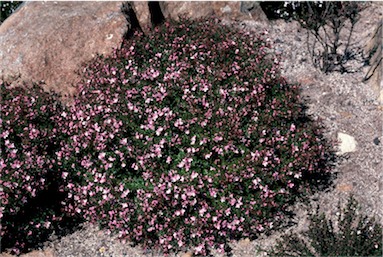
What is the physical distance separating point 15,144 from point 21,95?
81 centimetres

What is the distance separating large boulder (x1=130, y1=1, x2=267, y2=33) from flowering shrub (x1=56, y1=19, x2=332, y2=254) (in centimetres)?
231

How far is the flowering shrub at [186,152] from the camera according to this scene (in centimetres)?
611

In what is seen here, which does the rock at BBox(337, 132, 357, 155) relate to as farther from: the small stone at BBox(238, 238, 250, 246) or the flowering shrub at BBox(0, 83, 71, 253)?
the flowering shrub at BBox(0, 83, 71, 253)

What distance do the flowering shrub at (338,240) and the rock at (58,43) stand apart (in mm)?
3739

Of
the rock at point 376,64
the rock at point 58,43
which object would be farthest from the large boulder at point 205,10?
the rock at point 376,64

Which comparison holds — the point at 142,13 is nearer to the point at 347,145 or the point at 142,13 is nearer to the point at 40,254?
the point at 347,145

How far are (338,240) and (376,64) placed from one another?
355cm

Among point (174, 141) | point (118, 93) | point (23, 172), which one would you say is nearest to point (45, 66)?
point (118, 93)

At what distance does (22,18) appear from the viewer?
333 inches

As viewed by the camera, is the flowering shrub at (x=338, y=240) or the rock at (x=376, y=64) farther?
the rock at (x=376, y=64)

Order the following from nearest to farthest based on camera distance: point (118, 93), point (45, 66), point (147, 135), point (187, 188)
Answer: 1. point (187, 188)
2. point (147, 135)
3. point (118, 93)
4. point (45, 66)

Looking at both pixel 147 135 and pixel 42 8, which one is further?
pixel 42 8

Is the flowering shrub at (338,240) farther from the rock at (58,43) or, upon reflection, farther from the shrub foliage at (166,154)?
the rock at (58,43)

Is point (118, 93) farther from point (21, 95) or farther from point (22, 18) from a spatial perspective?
point (22, 18)
